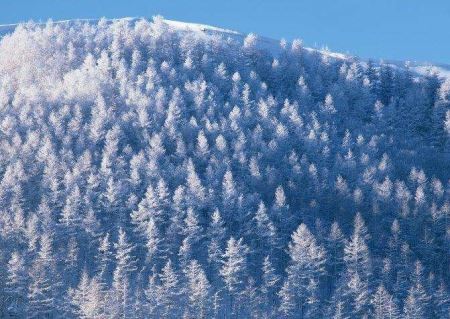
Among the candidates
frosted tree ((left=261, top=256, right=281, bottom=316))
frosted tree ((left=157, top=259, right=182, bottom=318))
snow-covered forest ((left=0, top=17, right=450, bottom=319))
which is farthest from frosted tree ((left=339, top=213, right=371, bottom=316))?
frosted tree ((left=157, top=259, right=182, bottom=318))

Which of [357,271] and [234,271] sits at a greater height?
[357,271]

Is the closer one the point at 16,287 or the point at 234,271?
the point at 16,287

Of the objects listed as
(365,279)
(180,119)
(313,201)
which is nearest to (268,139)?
(180,119)

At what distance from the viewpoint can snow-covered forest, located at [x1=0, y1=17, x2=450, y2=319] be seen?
273ft

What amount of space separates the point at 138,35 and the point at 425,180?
3237 inches

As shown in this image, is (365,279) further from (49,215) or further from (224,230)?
(49,215)

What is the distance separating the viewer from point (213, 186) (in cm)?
10731

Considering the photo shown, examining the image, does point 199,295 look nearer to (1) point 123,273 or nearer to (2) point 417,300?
(1) point 123,273

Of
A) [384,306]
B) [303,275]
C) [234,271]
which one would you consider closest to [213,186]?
[303,275]

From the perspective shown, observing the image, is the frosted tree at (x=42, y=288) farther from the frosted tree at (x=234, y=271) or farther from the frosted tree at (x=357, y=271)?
the frosted tree at (x=357, y=271)

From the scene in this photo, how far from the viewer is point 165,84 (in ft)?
499

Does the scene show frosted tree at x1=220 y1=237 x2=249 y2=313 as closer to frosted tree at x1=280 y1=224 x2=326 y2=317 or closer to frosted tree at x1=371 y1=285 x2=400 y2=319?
frosted tree at x1=280 y1=224 x2=326 y2=317

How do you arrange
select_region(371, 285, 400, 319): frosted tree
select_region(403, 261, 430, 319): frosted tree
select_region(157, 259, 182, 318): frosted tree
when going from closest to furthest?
select_region(157, 259, 182, 318): frosted tree
select_region(371, 285, 400, 319): frosted tree
select_region(403, 261, 430, 319): frosted tree

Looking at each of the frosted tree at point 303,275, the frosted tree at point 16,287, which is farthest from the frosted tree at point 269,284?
the frosted tree at point 16,287
